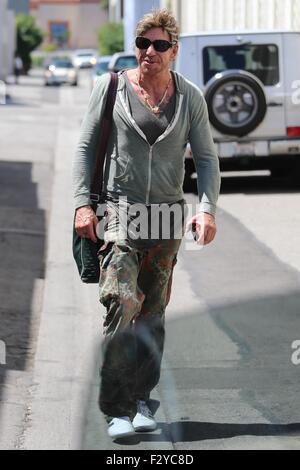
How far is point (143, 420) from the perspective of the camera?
5.73 meters

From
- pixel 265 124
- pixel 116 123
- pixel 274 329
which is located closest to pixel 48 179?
pixel 265 124

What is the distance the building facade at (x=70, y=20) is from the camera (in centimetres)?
13725

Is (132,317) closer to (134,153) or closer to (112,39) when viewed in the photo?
(134,153)

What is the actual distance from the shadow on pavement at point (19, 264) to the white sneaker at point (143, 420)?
1.23m

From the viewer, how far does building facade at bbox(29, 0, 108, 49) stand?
137250 mm

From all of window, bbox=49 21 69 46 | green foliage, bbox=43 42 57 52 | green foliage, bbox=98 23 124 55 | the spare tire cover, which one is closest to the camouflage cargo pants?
the spare tire cover

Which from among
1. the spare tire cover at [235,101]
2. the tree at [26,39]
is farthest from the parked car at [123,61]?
the tree at [26,39]

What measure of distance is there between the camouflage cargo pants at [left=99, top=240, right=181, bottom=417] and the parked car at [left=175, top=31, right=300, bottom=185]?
32.1 feet

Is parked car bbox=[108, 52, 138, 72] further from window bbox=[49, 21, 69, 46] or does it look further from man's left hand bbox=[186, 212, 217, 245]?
window bbox=[49, 21, 69, 46]

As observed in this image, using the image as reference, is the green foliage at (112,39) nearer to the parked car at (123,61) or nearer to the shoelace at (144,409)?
the parked car at (123,61)

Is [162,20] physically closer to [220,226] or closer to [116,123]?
[116,123]

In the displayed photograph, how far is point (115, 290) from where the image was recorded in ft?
18.0

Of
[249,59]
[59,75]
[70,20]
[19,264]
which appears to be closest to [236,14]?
[249,59]
